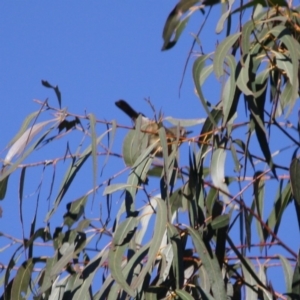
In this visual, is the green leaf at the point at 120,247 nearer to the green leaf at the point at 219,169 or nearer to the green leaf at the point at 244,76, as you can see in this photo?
the green leaf at the point at 219,169

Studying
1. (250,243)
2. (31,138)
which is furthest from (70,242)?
(250,243)

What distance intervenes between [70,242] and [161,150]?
254 millimetres

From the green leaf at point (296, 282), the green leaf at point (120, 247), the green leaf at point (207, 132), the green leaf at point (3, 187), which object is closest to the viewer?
the green leaf at point (120, 247)

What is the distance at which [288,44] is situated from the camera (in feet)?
5.33

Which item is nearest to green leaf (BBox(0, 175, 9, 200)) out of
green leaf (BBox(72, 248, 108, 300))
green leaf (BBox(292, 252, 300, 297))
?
green leaf (BBox(72, 248, 108, 300))

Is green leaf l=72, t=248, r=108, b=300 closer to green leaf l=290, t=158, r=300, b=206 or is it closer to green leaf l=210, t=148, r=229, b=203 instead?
green leaf l=210, t=148, r=229, b=203

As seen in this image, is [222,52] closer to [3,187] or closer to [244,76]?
[244,76]

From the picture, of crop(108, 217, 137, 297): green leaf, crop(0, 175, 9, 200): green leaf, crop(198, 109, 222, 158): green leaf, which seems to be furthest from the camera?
crop(0, 175, 9, 200): green leaf

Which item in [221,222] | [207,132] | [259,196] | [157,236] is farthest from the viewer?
[259,196]

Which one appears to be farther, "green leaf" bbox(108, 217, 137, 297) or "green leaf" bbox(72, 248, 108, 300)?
"green leaf" bbox(72, 248, 108, 300)

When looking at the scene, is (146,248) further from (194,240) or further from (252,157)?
(252,157)

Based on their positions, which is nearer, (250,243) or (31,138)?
(250,243)

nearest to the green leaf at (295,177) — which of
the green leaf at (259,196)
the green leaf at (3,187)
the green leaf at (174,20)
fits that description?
the green leaf at (259,196)

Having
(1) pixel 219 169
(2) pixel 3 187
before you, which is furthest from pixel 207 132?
(2) pixel 3 187
